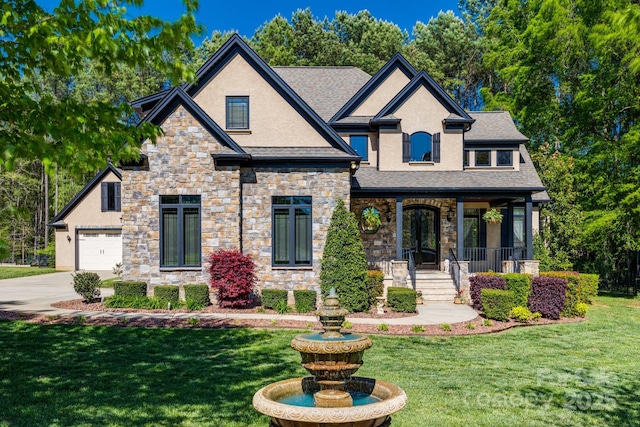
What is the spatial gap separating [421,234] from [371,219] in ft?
A: 10.1

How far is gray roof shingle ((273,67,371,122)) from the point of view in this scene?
2167cm

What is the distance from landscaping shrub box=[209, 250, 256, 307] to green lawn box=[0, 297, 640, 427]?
2910 mm

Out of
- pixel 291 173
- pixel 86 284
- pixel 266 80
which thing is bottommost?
pixel 86 284

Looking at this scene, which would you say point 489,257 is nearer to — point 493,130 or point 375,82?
point 493,130

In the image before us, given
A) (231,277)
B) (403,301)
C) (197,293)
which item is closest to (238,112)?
(231,277)

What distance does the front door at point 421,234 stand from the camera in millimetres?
21234

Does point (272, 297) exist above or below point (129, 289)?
below

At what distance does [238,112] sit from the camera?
17.4 metres

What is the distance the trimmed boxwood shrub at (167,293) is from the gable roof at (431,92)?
990 cm

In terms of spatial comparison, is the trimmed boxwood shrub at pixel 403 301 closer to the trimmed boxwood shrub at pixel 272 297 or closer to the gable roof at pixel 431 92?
the trimmed boxwood shrub at pixel 272 297

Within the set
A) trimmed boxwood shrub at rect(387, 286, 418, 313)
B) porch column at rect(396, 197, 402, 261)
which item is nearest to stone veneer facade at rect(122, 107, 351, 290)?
trimmed boxwood shrub at rect(387, 286, 418, 313)

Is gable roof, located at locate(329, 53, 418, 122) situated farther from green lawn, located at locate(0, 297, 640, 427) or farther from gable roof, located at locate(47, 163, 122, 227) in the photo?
gable roof, located at locate(47, 163, 122, 227)

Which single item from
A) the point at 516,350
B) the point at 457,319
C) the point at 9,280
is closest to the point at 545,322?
the point at 457,319

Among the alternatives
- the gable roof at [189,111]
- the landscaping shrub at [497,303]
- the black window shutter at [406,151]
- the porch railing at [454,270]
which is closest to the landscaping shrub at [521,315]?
the landscaping shrub at [497,303]
